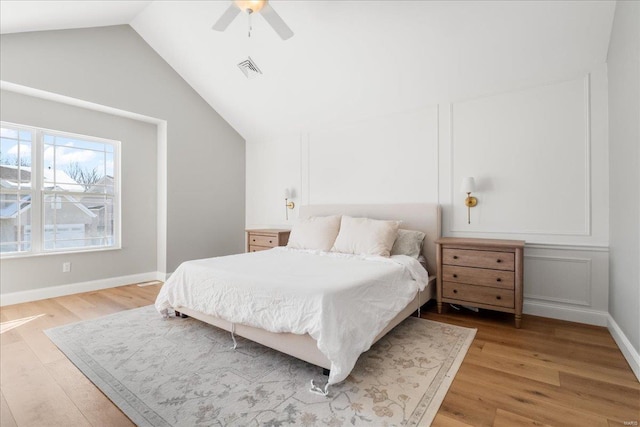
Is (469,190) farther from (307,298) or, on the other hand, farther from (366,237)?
(307,298)

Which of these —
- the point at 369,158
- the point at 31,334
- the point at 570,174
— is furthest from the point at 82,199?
the point at 570,174

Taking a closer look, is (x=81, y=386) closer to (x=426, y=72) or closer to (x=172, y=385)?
(x=172, y=385)

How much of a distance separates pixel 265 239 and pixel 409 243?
85.8 inches

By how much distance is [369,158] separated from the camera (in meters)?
4.13

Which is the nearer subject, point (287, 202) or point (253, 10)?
point (253, 10)

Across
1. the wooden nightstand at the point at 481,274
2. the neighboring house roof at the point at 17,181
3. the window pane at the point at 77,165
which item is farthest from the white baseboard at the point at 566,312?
the neighboring house roof at the point at 17,181

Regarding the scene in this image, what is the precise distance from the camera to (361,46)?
10.7 feet

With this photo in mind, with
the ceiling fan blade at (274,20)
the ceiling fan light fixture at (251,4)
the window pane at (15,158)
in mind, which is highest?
the ceiling fan light fixture at (251,4)

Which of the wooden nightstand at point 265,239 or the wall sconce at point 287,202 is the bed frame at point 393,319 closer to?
the wall sconce at point 287,202

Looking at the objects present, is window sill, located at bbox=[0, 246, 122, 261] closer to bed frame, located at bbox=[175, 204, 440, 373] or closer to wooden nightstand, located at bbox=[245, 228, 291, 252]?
wooden nightstand, located at bbox=[245, 228, 291, 252]

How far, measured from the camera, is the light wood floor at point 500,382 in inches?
62.4

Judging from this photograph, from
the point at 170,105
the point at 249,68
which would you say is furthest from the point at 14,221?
the point at 249,68

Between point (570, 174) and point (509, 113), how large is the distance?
833 mm

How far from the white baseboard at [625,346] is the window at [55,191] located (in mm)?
5552
